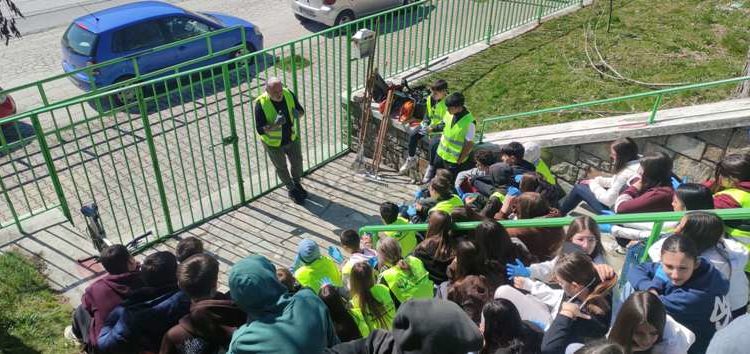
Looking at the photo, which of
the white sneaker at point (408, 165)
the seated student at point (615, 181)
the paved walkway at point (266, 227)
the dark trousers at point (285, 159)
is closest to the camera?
the seated student at point (615, 181)

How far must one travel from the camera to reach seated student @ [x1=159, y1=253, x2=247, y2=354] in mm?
3254

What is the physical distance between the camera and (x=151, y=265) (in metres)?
3.56

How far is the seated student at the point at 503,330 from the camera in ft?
9.94

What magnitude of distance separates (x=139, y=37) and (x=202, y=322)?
8.65m

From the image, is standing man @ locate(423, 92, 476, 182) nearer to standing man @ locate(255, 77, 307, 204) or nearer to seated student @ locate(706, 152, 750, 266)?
standing man @ locate(255, 77, 307, 204)

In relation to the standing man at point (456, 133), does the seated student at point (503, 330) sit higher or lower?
higher

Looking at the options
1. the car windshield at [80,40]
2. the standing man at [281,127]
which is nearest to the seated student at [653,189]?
the standing man at [281,127]

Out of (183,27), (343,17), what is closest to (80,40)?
(183,27)

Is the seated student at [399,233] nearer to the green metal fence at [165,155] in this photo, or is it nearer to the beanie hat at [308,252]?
the beanie hat at [308,252]

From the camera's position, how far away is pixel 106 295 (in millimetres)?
3857

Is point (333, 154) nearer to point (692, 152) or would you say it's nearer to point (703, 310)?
point (692, 152)

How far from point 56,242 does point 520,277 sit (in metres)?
4.92

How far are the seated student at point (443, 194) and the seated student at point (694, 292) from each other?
2.37 meters

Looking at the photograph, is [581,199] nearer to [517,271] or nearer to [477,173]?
[477,173]
